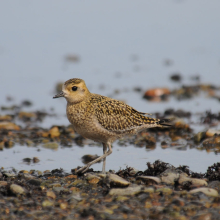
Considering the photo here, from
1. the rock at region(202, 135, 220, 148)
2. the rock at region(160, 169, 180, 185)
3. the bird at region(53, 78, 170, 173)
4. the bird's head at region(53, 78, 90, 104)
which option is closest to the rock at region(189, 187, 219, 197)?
the rock at region(160, 169, 180, 185)

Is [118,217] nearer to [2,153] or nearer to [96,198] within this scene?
[96,198]

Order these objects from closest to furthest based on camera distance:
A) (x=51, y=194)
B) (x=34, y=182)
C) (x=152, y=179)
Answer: (x=51, y=194) → (x=152, y=179) → (x=34, y=182)

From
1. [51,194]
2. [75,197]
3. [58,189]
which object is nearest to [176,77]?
[58,189]

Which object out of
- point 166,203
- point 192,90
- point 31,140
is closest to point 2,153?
point 31,140

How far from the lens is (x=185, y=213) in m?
6.62

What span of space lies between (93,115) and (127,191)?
2.19 metres

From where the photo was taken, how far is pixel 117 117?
31.4 feet

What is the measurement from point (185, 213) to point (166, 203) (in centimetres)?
44

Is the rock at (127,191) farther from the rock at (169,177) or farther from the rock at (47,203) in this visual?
the rock at (47,203)

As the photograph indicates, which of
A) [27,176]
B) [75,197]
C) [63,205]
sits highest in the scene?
[27,176]

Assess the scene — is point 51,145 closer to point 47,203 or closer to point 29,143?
point 29,143

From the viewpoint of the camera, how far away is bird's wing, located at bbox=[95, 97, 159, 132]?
930 centimetres

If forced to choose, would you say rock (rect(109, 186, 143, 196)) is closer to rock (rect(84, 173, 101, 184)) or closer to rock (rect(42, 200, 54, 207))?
rock (rect(84, 173, 101, 184))

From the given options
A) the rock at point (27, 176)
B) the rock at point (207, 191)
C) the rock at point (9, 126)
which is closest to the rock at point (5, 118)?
the rock at point (9, 126)
